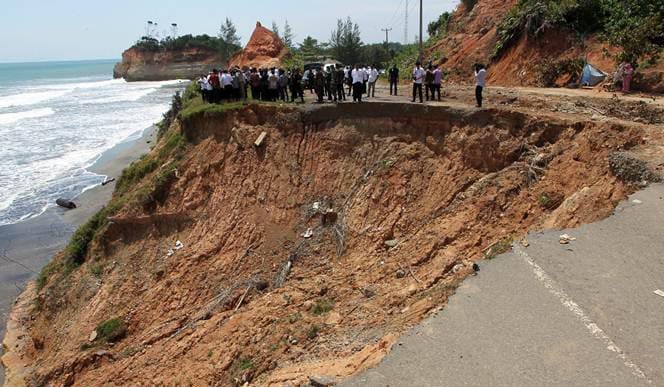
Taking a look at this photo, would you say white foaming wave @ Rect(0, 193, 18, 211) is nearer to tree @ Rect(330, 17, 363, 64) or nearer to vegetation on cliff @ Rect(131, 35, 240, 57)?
tree @ Rect(330, 17, 363, 64)

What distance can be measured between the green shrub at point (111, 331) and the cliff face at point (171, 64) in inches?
3619

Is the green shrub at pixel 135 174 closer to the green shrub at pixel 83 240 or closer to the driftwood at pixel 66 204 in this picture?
the green shrub at pixel 83 240

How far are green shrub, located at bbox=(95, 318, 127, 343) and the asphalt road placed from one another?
9931 millimetres

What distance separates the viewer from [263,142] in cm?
1666

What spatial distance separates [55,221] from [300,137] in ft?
45.1

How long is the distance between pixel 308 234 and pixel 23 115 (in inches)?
1888

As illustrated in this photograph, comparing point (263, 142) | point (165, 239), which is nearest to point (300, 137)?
point (263, 142)

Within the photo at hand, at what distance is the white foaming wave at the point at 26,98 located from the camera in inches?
2430

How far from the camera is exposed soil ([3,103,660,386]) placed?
9.38m

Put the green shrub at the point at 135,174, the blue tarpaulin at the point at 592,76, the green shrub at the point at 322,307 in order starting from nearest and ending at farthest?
the green shrub at the point at 322,307
the blue tarpaulin at the point at 592,76
the green shrub at the point at 135,174

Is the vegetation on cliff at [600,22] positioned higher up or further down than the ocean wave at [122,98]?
higher up

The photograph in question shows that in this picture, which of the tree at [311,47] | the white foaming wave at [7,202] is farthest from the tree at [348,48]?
the white foaming wave at [7,202]

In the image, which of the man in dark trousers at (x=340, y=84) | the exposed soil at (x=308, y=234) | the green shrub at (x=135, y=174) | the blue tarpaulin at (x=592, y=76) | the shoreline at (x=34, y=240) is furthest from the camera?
the green shrub at (x=135, y=174)

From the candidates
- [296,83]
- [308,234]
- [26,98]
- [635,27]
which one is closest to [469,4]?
[635,27]
